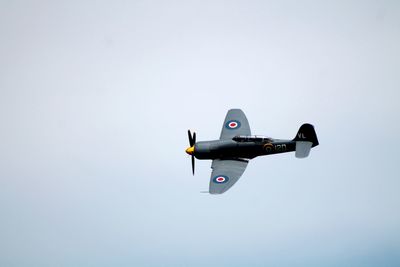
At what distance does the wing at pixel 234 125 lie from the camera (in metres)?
49.3

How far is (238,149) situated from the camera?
47.3 meters

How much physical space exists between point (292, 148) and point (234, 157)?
365 cm

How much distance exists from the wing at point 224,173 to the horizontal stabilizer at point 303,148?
332 centimetres

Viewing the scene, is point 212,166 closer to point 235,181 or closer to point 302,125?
point 235,181

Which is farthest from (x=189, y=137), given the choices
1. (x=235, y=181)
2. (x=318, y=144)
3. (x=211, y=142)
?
(x=318, y=144)

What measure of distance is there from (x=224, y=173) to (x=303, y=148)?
5085mm

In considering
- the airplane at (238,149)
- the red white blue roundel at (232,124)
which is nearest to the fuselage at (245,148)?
the airplane at (238,149)

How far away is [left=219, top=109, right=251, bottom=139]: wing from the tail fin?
13.4 ft

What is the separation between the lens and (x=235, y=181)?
45625 mm

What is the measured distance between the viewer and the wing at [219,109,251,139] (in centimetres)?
4934

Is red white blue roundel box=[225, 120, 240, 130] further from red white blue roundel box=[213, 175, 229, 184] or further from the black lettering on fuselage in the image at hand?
red white blue roundel box=[213, 175, 229, 184]

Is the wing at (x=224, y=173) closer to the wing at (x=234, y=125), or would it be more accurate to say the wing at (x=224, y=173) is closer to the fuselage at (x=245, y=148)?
the fuselage at (x=245, y=148)

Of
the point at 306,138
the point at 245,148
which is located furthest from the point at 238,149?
the point at 306,138

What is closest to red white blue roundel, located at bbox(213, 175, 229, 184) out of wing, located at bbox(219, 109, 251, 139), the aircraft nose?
the aircraft nose
